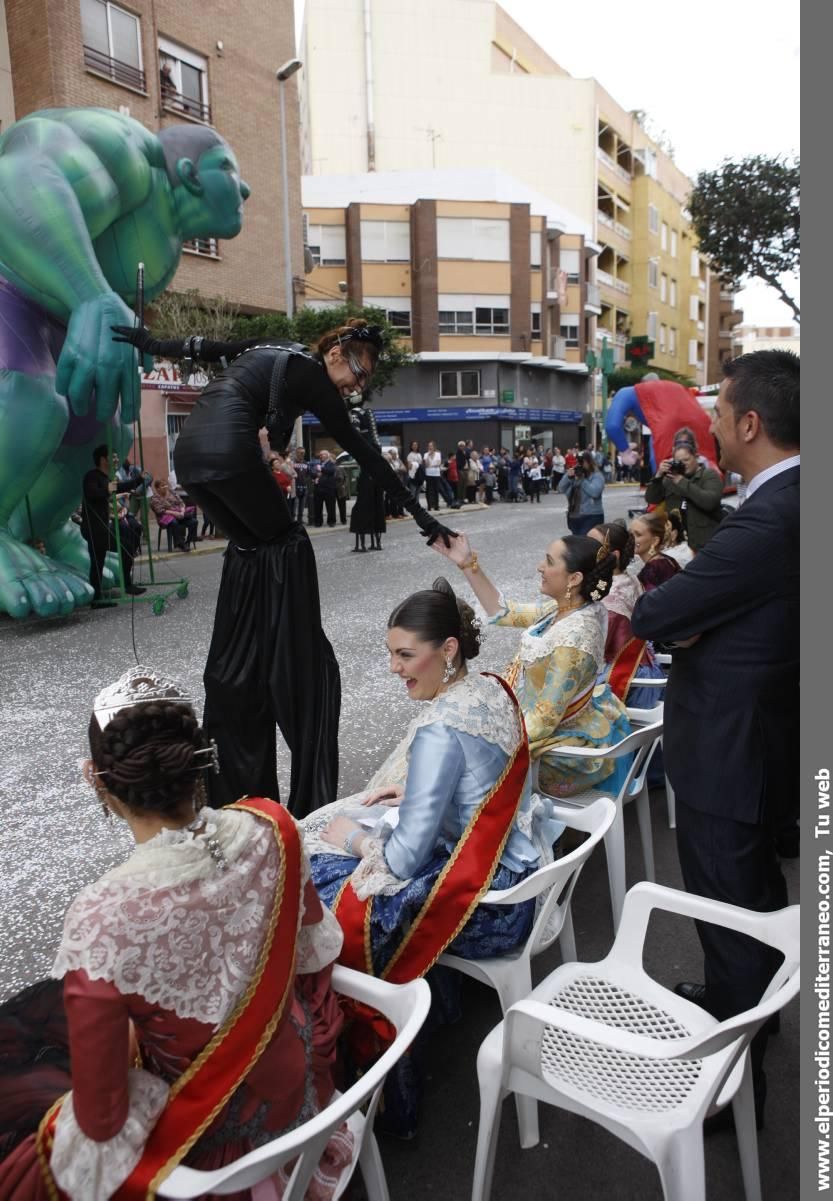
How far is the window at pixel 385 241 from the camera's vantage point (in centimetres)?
3478

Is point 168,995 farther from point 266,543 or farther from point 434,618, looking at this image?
point 266,543

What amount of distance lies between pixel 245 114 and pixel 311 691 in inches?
851

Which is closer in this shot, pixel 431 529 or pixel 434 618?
pixel 434 618

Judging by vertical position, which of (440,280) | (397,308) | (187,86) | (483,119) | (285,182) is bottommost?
(285,182)

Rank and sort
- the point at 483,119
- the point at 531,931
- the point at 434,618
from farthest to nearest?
the point at 483,119, the point at 434,618, the point at 531,931

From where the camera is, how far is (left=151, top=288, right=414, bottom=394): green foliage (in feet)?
51.7

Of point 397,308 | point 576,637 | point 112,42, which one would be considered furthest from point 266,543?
point 397,308

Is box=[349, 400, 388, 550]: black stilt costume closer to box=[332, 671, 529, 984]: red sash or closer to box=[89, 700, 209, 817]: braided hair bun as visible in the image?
box=[332, 671, 529, 984]: red sash

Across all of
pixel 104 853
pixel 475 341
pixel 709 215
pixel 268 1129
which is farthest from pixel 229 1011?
pixel 475 341

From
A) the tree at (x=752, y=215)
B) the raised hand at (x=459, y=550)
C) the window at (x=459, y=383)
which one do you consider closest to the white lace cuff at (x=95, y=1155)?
the raised hand at (x=459, y=550)

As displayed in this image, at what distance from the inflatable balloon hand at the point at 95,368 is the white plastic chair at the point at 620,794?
465 cm

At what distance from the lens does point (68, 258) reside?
680 cm

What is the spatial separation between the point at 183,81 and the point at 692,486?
729 inches

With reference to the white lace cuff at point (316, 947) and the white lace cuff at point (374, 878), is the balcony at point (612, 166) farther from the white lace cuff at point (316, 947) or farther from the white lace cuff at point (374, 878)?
the white lace cuff at point (316, 947)
